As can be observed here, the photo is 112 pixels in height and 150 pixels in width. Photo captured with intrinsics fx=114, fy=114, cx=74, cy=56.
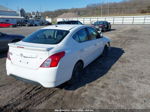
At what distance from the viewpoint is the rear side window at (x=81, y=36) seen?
3271mm

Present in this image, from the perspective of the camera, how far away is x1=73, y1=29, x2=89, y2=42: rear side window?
327cm

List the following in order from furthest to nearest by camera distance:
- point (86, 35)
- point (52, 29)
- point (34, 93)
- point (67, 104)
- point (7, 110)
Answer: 1. point (86, 35)
2. point (52, 29)
3. point (34, 93)
4. point (67, 104)
5. point (7, 110)

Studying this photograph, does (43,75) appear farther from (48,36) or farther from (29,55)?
(48,36)

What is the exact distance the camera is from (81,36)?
3.51m

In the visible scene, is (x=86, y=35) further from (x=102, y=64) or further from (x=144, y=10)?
(x=144, y=10)

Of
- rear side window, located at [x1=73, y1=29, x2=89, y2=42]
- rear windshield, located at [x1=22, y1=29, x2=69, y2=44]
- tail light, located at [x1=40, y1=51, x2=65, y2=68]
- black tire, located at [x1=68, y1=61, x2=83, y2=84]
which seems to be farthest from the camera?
rear side window, located at [x1=73, y1=29, x2=89, y2=42]

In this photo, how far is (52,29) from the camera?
11.4ft

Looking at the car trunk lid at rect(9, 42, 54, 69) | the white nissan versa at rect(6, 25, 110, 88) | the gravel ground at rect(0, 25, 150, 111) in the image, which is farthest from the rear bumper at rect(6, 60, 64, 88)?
the gravel ground at rect(0, 25, 150, 111)

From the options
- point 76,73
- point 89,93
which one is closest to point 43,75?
point 76,73

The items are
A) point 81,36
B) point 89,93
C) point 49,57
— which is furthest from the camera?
point 81,36

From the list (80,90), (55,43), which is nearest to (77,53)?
(55,43)

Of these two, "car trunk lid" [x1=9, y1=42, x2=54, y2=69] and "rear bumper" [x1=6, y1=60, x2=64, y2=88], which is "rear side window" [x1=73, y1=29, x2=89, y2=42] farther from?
"rear bumper" [x1=6, y1=60, x2=64, y2=88]

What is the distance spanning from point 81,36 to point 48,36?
992 millimetres

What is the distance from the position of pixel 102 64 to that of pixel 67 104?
2.67 m
